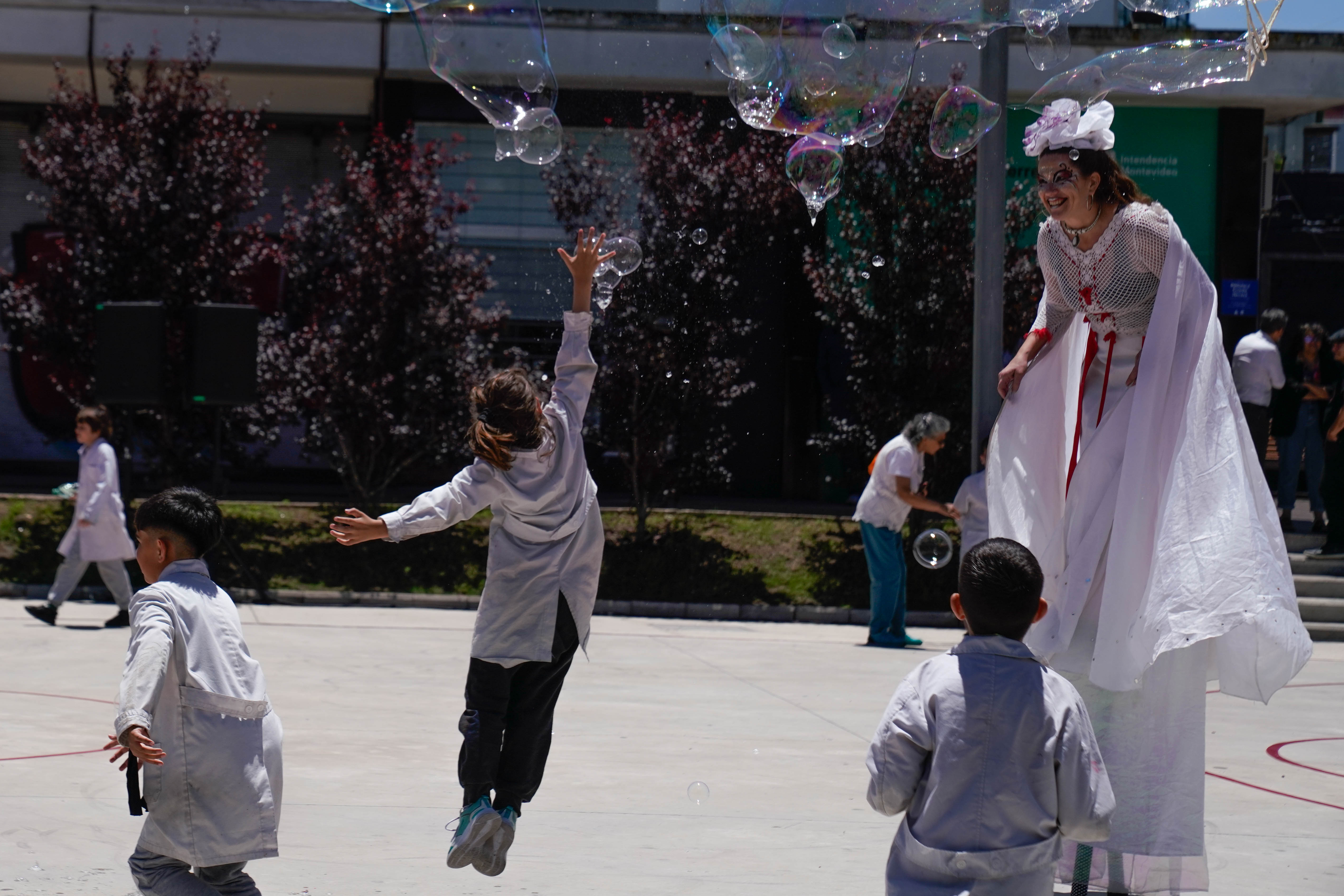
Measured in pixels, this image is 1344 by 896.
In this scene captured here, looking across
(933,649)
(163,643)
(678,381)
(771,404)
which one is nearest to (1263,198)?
(771,404)

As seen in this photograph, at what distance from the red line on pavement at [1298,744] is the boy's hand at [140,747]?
16.8ft

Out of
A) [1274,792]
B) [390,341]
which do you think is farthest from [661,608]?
[1274,792]

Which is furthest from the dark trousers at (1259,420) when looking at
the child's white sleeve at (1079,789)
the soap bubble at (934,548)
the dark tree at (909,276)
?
Answer: the child's white sleeve at (1079,789)

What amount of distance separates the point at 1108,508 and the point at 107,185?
13.0 meters

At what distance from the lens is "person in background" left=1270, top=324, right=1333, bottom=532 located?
14.3 m

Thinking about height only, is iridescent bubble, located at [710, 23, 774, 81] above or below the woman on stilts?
above

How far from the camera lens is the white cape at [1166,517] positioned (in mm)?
3719

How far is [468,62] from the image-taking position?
5762 millimetres

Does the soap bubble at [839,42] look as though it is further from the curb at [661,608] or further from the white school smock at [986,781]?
the curb at [661,608]

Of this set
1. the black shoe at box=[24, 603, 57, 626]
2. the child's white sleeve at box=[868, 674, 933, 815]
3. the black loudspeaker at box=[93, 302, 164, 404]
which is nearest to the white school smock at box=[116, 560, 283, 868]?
the child's white sleeve at box=[868, 674, 933, 815]

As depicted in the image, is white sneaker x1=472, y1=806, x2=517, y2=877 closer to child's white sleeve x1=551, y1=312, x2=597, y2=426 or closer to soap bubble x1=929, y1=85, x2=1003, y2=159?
child's white sleeve x1=551, y1=312, x2=597, y2=426

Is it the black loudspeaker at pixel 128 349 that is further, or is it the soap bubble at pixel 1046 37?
the black loudspeaker at pixel 128 349

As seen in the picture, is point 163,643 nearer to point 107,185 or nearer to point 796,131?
point 796,131

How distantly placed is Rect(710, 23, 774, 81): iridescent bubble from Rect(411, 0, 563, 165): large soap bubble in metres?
0.69
